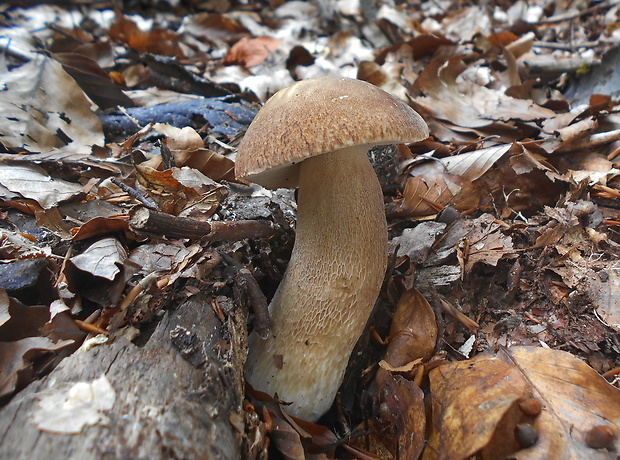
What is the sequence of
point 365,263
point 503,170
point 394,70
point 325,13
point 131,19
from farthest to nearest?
point 325,13 → point 131,19 → point 394,70 → point 503,170 → point 365,263

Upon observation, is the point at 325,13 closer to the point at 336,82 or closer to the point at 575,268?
the point at 336,82

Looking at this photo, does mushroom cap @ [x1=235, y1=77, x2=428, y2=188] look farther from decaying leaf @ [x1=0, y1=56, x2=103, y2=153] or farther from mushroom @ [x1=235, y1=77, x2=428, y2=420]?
decaying leaf @ [x1=0, y1=56, x2=103, y2=153]

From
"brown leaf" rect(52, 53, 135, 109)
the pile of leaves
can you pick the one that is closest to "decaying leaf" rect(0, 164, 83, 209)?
the pile of leaves

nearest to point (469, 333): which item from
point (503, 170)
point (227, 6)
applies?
point (503, 170)

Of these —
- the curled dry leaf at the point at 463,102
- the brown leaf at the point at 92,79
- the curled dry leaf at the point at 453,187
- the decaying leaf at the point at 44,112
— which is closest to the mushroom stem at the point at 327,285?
the curled dry leaf at the point at 453,187

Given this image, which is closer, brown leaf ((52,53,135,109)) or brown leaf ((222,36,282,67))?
brown leaf ((52,53,135,109))

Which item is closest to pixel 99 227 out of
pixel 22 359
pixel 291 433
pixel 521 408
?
pixel 22 359

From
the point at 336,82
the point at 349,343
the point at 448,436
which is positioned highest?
the point at 336,82
